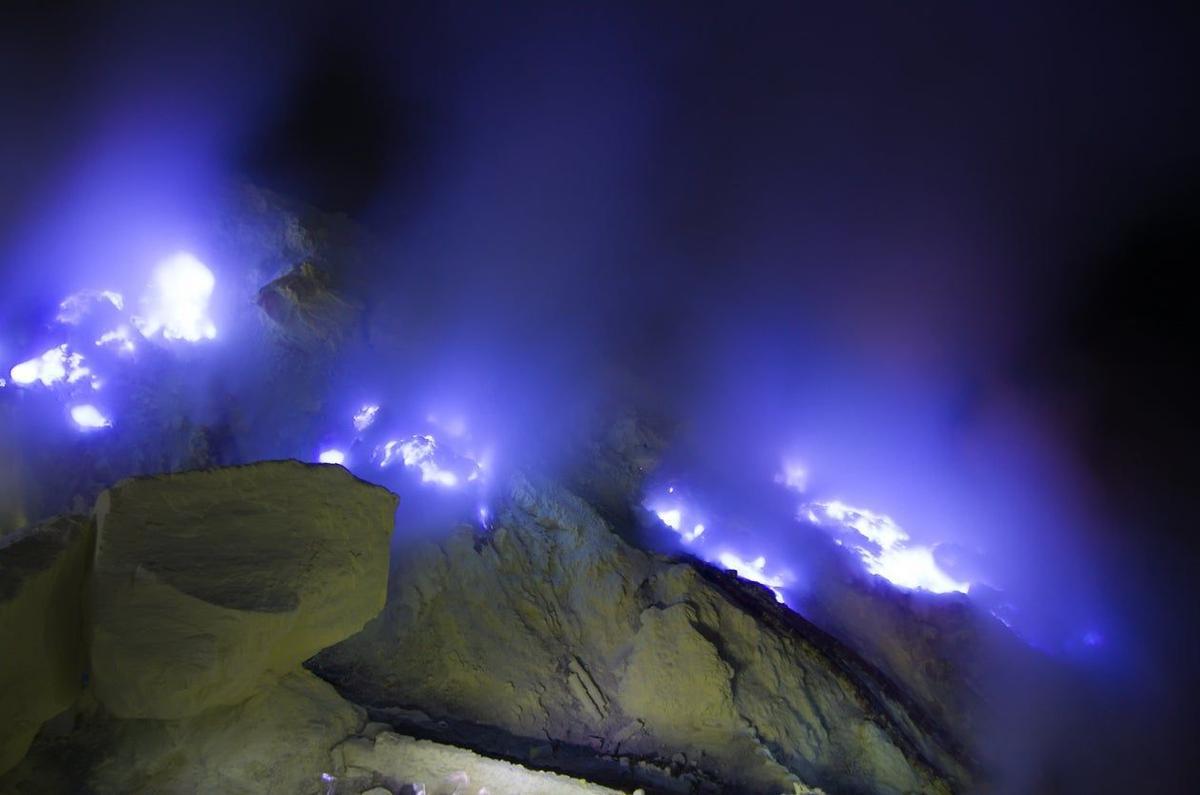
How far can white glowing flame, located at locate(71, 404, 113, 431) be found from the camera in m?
10.9

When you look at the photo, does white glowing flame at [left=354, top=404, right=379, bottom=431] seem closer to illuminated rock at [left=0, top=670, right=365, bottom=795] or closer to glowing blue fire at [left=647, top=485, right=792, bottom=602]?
glowing blue fire at [left=647, top=485, right=792, bottom=602]

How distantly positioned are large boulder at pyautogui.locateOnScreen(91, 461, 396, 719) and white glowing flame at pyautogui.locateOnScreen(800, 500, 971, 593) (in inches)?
441

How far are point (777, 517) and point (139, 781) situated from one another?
1215cm

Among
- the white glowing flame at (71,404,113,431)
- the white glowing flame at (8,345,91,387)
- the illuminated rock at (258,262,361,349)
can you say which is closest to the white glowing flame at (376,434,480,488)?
the illuminated rock at (258,262,361,349)

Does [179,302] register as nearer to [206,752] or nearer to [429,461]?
[429,461]

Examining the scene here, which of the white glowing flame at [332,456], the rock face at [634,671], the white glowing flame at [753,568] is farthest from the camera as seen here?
the white glowing flame at [753,568]

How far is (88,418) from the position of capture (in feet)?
36.0

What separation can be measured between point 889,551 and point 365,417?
42.3ft

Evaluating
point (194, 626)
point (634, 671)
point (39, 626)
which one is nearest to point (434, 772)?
point (194, 626)

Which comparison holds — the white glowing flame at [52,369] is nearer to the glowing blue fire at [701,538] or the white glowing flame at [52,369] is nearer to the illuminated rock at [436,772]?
the illuminated rock at [436,772]

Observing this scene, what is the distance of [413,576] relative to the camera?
8617 mm

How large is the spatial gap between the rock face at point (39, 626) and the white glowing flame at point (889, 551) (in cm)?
1299

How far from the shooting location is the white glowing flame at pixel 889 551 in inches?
522

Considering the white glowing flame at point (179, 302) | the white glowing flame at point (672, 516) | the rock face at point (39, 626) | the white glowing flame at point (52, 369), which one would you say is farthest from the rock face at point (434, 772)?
the white glowing flame at point (179, 302)
